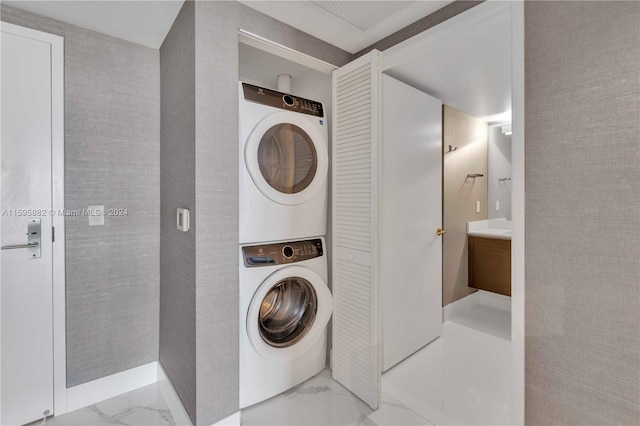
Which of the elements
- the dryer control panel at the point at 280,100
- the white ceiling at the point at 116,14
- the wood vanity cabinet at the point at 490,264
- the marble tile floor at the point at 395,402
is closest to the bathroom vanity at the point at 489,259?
the wood vanity cabinet at the point at 490,264

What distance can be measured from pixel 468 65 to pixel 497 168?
219 cm

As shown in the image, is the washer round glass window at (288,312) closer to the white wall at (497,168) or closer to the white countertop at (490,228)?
the white countertop at (490,228)

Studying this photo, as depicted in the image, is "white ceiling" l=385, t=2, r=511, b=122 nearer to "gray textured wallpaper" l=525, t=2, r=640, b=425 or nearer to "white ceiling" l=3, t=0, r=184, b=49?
"gray textured wallpaper" l=525, t=2, r=640, b=425

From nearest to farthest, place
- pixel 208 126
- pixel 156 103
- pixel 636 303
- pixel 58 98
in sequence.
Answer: pixel 636 303 < pixel 208 126 < pixel 58 98 < pixel 156 103

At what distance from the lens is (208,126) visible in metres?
1.43

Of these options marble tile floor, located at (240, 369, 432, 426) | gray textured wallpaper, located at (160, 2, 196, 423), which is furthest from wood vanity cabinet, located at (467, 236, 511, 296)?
gray textured wallpaper, located at (160, 2, 196, 423)

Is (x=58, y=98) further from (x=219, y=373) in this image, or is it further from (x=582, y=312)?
(x=582, y=312)

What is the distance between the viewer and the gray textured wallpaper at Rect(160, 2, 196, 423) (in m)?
1.44

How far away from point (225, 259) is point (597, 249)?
153 centimetres

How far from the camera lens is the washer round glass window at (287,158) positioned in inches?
A: 69.0

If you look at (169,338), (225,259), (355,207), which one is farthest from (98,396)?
(355,207)

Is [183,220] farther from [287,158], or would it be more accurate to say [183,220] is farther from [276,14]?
[276,14]

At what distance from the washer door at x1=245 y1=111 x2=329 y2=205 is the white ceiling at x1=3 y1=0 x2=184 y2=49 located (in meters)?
0.76

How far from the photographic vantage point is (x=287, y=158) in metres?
1.87
